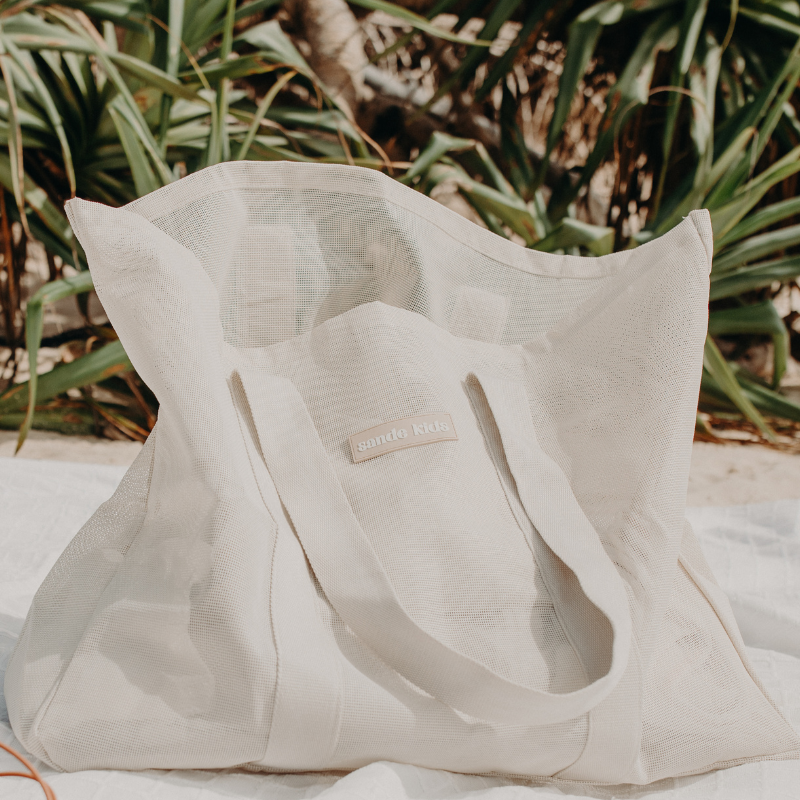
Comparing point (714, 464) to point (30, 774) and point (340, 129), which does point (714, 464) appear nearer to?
point (340, 129)

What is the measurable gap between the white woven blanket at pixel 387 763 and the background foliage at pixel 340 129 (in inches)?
10.2

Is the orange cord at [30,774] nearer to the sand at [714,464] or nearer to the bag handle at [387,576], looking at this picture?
the bag handle at [387,576]

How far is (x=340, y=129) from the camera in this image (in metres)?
1.73

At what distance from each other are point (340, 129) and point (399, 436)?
1.27m

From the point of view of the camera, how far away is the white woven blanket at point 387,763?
53cm

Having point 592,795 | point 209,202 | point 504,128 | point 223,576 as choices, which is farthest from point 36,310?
point 504,128

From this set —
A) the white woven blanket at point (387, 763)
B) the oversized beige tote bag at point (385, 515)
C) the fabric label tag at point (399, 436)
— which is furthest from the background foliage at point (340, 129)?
the fabric label tag at point (399, 436)

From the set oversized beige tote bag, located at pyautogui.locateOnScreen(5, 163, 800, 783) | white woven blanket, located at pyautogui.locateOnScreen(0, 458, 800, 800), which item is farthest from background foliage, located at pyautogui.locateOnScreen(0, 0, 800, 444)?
oversized beige tote bag, located at pyautogui.locateOnScreen(5, 163, 800, 783)

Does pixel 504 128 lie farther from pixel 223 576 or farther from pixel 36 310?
pixel 223 576

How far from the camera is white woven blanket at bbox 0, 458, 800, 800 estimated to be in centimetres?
53

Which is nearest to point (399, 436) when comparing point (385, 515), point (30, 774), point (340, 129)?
point (385, 515)

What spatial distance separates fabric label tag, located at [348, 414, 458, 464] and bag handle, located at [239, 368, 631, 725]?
3 cm

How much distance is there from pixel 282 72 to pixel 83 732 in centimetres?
208

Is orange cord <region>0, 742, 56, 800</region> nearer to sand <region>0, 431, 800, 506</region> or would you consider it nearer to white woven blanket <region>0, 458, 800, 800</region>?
white woven blanket <region>0, 458, 800, 800</region>
